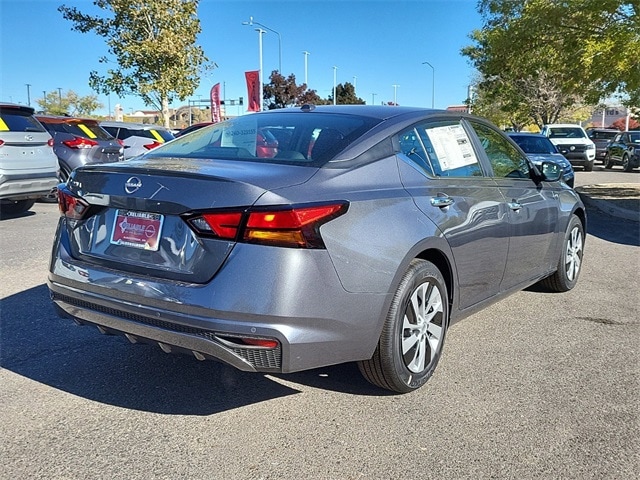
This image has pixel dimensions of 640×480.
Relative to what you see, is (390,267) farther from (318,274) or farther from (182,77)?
(182,77)

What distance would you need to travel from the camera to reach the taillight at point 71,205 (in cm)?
315

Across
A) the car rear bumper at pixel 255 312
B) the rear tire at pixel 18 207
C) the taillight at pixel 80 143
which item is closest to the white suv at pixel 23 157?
the rear tire at pixel 18 207

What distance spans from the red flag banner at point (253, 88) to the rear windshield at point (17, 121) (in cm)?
1916

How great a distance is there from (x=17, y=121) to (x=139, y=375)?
6.63 meters

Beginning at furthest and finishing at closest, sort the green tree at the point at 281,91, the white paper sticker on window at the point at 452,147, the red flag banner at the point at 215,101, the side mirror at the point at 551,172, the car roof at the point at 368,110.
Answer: the green tree at the point at 281,91, the red flag banner at the point at 215,101, the side mirror at the point at 551,172, the white paper sticker on window at the point at 452,147, the car roof at the point at 368,110

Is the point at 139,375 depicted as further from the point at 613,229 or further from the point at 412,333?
the point at 613,229

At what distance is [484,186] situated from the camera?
399cm

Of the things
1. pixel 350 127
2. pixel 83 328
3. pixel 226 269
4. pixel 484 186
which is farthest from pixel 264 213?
pixel 83 328

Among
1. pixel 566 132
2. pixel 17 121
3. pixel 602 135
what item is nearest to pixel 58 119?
pixel 17 121

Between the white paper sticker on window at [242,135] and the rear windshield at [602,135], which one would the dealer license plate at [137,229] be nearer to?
the white paper sticker on window at [242,135]

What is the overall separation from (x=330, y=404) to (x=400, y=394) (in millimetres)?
415

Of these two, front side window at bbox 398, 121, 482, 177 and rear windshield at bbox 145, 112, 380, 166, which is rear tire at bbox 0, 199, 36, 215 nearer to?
rear windshield at bbox 145, 112, 380, 166

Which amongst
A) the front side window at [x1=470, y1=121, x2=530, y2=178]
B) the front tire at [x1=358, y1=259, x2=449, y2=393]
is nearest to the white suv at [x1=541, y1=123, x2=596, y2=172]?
the front side window at [x1=470, y1=121, x2=530, y2=178]

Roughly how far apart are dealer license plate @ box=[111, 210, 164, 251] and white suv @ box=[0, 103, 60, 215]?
6.26 metres
